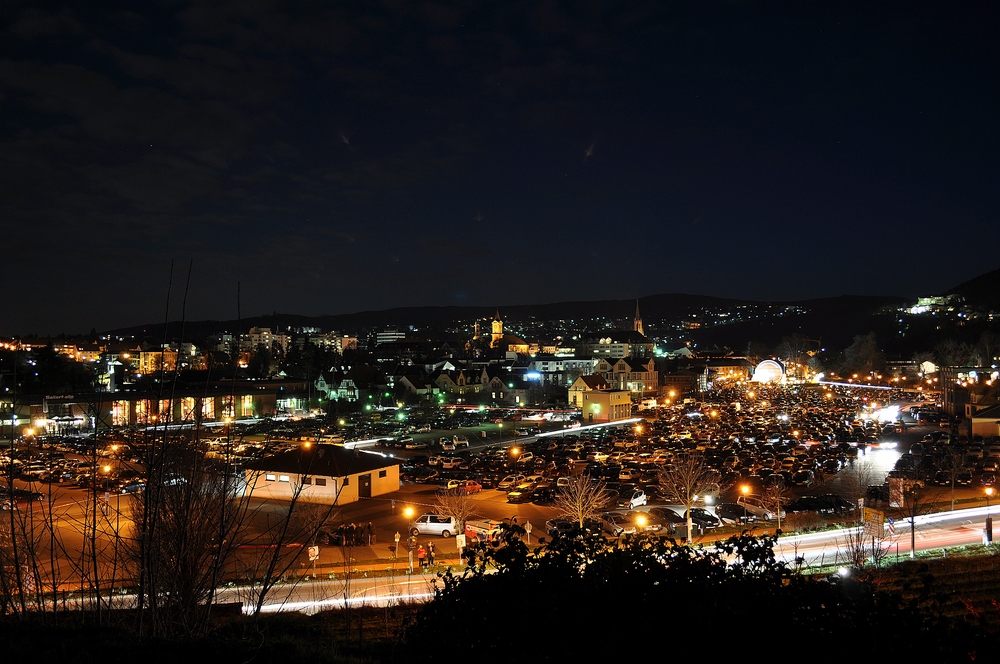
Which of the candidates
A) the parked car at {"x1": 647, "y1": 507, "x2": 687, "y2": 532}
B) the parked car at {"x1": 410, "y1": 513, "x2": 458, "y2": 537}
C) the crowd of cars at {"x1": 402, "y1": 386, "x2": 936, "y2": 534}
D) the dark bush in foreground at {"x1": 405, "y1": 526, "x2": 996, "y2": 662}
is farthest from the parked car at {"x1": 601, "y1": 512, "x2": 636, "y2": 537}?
the dark bush in foreground at {"x1": 405, "y1": 526, "x2": 996, "y2": 662}

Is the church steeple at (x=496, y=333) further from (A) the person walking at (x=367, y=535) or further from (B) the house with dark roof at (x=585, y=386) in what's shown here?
(A) the person walking at (x=367, y=535)

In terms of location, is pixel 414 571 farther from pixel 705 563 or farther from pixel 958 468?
pixel 958 468

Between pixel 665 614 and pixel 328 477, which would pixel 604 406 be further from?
pixel 665 614

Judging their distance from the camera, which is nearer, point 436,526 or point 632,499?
point 436,526

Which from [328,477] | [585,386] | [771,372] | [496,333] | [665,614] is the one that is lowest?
[771,372]

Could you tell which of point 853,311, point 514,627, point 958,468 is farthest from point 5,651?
point 853,311

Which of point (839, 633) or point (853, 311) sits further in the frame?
point (853, 311)

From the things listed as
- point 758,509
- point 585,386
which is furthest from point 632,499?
point 585,386

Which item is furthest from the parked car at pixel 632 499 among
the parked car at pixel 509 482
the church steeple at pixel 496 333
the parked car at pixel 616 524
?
the church steeple at pixel 496 333

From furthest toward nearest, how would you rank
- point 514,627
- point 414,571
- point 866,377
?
point 866,377, point 414,571, point 514,627

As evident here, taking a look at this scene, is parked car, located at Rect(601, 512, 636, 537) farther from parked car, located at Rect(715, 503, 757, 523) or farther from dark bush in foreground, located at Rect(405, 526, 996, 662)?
dark bush in foreground, located at Rect(405, 526, 996, 662)
